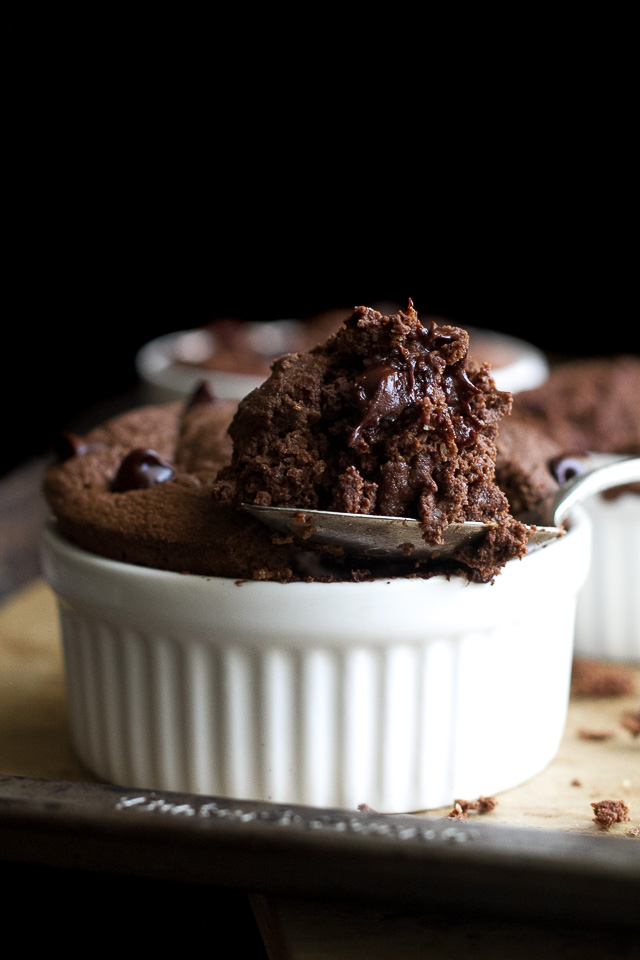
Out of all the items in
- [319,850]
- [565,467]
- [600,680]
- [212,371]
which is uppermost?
[565,467]

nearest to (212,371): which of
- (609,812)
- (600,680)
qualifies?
(600,680)

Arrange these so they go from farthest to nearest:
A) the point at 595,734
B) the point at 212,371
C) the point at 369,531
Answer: the point at 212,371 → the point at 595,734 → the point at 369,531

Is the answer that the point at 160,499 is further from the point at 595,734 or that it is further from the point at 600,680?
the point at 600,680

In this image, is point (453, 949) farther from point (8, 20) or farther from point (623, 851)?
point (8, 20)

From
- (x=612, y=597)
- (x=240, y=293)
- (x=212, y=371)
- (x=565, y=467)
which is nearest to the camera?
(x=565, y=467)

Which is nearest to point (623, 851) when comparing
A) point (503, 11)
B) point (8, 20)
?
point (8, 20)

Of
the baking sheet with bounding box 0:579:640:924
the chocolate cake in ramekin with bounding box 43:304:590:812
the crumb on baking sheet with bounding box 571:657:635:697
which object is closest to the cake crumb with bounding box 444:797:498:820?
the chocolate cake in ramekin with bounding box 43:304:590:812
